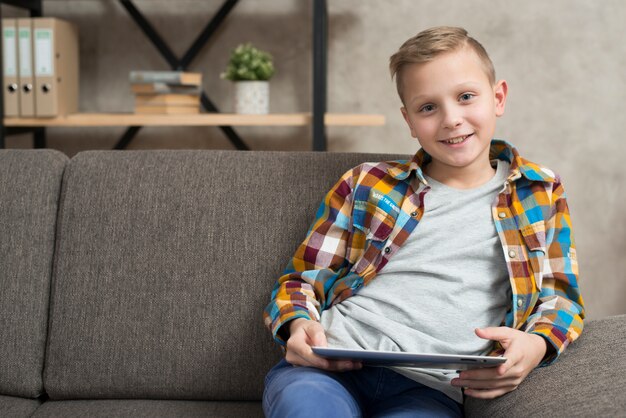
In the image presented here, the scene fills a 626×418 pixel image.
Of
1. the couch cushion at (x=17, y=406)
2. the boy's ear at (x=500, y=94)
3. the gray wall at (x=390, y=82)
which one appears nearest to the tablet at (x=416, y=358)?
the boy's ear at (x=500, y=94)

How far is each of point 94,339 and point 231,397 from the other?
28 cm

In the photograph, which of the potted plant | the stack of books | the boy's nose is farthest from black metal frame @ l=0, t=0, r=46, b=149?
the boy's nose

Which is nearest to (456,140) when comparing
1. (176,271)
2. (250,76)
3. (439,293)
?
(439,293)

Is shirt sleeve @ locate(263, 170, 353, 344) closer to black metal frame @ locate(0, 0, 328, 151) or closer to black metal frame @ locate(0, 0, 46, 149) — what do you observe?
black metal frame @ locate(0, 0, 328, 151)

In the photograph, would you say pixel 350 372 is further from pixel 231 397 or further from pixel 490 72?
pixel 490 72

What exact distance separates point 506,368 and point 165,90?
158 cm

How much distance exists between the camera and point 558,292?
1.32m

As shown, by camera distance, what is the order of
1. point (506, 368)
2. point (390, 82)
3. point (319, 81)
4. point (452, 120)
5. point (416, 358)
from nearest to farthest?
point (416, 358)
point (506, 368)
point (452, 120)
point (319, 81)
point (390, 82)

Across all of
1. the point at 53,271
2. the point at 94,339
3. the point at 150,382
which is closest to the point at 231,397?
the point at 150,382

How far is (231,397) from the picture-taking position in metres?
1.47

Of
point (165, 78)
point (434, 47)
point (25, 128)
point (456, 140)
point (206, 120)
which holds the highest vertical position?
point (434, 47)

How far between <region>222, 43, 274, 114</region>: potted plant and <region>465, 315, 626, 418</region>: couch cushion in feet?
4.49

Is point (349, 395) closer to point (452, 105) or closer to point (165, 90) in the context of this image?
point (452, 105)

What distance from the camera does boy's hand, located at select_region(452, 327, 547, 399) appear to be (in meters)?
1.16
